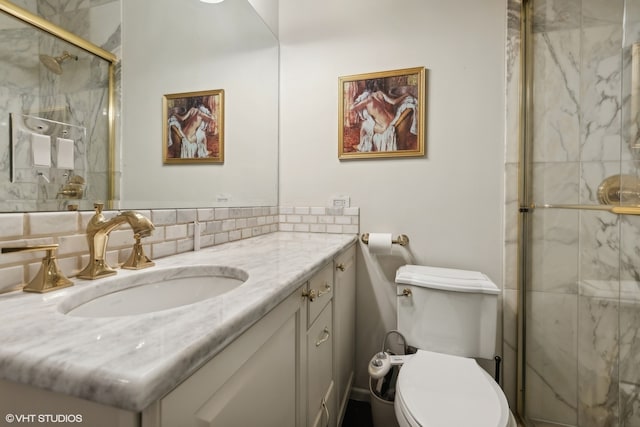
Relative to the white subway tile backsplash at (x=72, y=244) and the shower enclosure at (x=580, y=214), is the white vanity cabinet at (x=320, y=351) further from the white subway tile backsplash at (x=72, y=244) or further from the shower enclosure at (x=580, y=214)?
the shower enclosure at (x=580, y=214)

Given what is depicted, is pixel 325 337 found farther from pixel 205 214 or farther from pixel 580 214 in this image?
pixel 580 214

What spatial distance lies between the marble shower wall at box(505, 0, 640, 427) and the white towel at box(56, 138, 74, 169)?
5.18ft

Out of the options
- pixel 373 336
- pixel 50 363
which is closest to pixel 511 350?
pixel 373 336

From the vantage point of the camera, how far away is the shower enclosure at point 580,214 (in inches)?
35.9

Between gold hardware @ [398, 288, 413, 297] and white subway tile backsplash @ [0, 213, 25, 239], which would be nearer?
white subway tile backsplash @ [0, 213, 25, 239]

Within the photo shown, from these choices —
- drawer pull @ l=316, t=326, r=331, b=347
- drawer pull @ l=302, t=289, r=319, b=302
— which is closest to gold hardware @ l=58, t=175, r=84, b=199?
drawer pull @ l=302, t=289, r=319, b=302

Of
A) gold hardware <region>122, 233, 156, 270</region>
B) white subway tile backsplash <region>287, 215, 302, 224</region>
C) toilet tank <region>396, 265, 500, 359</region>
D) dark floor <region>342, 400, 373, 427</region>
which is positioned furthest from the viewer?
white subway tile backsplash <region>287, 215, 302, 224</region>

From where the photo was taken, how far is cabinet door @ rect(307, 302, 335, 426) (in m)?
0.88

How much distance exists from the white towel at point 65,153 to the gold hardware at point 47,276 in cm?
25

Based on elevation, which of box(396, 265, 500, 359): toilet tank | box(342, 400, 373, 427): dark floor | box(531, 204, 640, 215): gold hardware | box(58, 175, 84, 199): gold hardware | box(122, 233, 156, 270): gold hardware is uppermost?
box(58, 175, 84, 199): gold hardware

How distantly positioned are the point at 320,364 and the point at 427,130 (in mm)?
1235

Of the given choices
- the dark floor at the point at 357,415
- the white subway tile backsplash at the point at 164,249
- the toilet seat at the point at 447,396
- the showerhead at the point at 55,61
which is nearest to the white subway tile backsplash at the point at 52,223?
the white subway tile backsplash at the point at 164,249

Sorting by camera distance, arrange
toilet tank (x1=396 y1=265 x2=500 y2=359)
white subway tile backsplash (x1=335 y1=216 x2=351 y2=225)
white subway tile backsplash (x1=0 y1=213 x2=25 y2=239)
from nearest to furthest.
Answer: white subway tile backsplash (x1=0 y1=213 x2=25 y2=239) < toilet tank (x1=396 y1=265 x2=500 y2=359) < white subway tile backsplash (x1=335 y1=216 x2=351 y2=225)

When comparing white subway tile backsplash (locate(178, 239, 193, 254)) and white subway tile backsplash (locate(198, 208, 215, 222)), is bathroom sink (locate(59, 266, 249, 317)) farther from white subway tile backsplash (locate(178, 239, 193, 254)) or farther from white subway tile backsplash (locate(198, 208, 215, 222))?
white subway tile backsplash (locate(198, 208, 215, 222))
